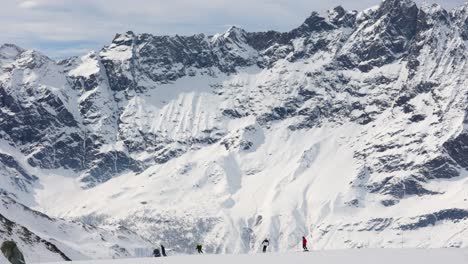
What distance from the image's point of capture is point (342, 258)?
6712cm

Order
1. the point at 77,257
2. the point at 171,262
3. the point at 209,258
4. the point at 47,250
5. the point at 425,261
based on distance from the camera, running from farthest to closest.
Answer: the point at 77,257 → the point at 47,250 → the point at 209,258 → the point at 171,262 → the point at 425,261

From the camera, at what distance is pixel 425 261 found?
6275 cm

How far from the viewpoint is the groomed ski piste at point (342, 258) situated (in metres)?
64.1

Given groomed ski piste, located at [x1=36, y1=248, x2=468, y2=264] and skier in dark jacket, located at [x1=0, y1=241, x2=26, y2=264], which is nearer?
groomed ski piste, located at [x1=36, y1=248, x2=468, y2=264]

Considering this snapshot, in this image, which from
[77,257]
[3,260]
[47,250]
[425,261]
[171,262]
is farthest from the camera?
[77,257]

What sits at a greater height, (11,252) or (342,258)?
(342,258)

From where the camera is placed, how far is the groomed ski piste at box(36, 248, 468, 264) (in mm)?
64062

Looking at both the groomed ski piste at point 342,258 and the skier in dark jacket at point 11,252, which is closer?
the groomed ski piste at point 342,258

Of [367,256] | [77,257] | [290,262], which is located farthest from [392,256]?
[77,257]

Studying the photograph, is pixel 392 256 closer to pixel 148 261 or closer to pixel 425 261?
pixel 425 261

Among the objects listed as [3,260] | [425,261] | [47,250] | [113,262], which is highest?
[425,261]

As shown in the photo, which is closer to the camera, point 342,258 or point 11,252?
point 11,252

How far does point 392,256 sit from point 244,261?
40.1 feet

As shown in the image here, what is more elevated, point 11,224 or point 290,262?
point 290,262
